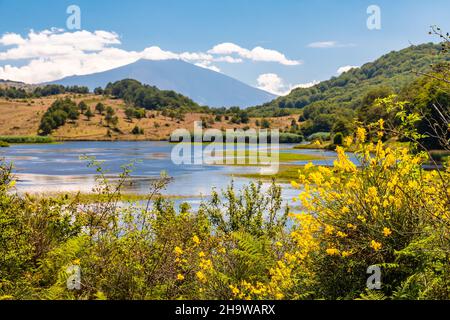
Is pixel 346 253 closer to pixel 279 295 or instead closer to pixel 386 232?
pixel 386 232

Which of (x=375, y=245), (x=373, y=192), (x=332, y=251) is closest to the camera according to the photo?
(x=375, y=245)

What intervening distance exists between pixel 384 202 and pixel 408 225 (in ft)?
2.19

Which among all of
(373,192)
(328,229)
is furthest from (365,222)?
(328,229)

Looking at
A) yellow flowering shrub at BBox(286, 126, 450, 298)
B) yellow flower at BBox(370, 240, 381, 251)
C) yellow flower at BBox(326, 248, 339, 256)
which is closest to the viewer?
yellow flower at BBox(370, 240, 381, 251)

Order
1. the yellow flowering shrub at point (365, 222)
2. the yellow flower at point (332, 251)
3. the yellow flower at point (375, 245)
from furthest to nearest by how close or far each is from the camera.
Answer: the yellow flowering shrub at point (365, 222), the yellow flower at point (332, 251), the yellow flower at point (375, 245)

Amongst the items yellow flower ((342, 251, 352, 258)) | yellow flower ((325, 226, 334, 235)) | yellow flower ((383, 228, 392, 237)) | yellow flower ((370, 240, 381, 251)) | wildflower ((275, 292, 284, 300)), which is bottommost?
wildflower ((275, 292, 284, 300))

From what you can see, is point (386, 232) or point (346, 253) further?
point (346, 253)

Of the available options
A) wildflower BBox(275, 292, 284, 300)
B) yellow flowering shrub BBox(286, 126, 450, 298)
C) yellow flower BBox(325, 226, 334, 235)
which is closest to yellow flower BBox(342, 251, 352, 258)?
yellow flowering shrub BBox(286, 126, 450, 298)

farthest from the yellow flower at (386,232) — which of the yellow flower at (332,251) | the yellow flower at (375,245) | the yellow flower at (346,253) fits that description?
the yellow flower at (332,251)

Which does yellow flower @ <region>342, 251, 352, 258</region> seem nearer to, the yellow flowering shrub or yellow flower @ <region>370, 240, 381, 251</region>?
the yellow flowering shrub

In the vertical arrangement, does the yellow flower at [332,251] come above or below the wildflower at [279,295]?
above

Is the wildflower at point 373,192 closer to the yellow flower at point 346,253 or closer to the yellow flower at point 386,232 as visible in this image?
the yellow flower at point 386,232
